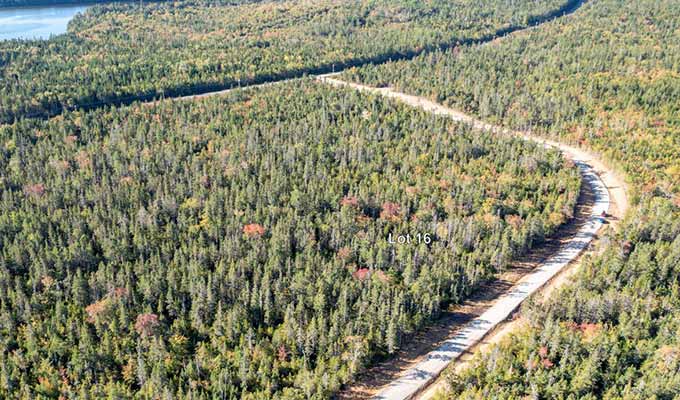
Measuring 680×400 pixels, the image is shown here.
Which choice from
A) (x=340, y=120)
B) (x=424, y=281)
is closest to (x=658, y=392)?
(x=424, y=281)

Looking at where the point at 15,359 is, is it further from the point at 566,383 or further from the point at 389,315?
the point at 566,383

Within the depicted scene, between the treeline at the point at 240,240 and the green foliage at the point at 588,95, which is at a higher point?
the green foliage at the point at 588,95

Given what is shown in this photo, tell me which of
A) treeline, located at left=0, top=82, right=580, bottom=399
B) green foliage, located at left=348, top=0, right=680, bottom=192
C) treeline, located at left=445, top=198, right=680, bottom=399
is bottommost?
treeline, located at left=445, top=198, right=680, bottom=399

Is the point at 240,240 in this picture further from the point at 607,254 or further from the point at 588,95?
the point at 588,95

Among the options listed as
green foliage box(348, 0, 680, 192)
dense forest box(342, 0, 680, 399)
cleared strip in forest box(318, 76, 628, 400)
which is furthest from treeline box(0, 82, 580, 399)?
green foliage box(348, 0, 680, 192)

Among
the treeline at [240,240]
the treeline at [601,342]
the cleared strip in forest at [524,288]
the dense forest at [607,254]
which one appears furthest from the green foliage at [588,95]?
the treeline at [601,342]

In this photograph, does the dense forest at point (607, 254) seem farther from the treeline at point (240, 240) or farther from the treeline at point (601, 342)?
the treeline at point (240, 240)

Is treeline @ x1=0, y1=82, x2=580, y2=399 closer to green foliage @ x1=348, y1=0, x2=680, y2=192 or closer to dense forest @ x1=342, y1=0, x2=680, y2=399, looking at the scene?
dense forest @ x1=342, y1=0, x2=680, y2=399
